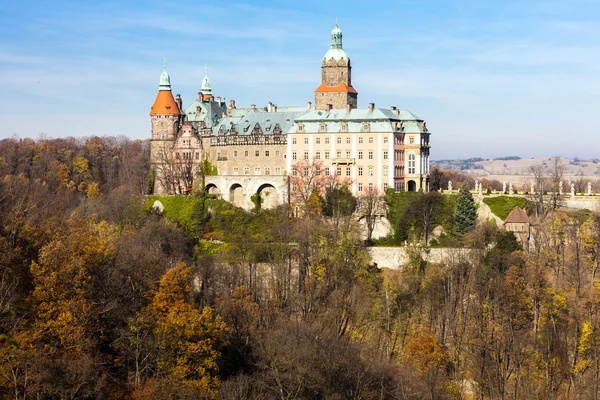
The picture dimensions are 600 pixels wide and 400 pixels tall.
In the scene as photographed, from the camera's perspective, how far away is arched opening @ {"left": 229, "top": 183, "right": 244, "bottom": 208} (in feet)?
202

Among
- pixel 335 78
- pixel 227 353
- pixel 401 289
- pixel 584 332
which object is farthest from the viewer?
pixel 335 78

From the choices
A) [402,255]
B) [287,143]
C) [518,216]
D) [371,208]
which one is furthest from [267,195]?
[518,216]

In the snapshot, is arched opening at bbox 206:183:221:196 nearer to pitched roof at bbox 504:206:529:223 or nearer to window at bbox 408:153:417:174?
window at bbox 408:153:417:174

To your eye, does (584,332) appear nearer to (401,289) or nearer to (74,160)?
(401,289)

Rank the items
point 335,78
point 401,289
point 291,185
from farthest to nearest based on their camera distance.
→ point 335,78, point 291,185, point 401,289

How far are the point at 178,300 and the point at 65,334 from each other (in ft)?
19.8

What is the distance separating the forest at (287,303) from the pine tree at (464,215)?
12 centimetres

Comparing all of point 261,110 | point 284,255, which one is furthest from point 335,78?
point 284,255

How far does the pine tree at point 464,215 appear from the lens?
53.5 metres

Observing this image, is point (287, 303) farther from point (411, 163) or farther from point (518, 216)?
point (411, 163)

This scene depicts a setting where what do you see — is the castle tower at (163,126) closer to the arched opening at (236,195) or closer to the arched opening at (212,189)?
the arched opening at (212,189)

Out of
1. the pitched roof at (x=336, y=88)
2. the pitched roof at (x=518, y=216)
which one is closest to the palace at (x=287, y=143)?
the pitched roof at (x=336, y=88)

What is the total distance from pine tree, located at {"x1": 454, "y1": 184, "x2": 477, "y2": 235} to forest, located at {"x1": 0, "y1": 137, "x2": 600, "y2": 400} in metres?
0.12

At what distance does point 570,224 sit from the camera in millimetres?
49594
